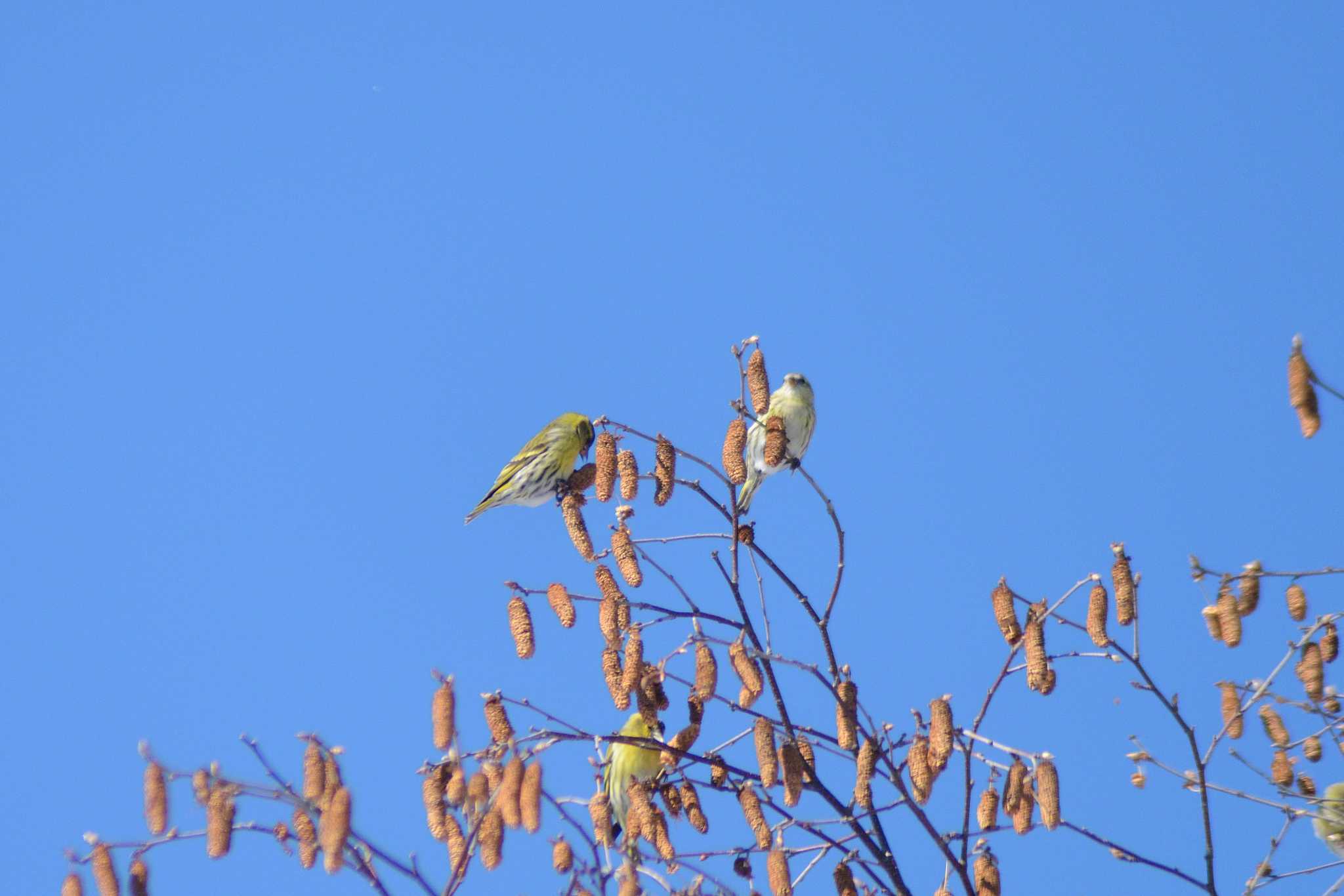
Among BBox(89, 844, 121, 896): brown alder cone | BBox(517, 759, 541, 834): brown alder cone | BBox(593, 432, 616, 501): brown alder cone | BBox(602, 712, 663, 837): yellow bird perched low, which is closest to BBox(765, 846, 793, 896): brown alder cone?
BBox(517, 759, 541, 834): brown alder cone

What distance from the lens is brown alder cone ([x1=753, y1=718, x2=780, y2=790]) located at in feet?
11.6

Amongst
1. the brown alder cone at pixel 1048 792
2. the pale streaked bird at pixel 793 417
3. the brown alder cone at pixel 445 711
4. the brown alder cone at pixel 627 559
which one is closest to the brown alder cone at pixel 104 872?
the brown alder cone at pixel 445 711

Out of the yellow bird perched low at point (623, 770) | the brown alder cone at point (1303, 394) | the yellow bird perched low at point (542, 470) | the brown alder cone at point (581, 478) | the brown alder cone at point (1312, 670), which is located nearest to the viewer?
the brown alder cone at point (1303, 394)

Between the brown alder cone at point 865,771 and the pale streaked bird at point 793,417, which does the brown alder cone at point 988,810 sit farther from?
the pale streaked bird at point 793,417

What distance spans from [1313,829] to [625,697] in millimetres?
3071

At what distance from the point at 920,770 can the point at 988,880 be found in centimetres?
33

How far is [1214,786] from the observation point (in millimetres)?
3662

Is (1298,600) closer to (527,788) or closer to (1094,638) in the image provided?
(1094,638)

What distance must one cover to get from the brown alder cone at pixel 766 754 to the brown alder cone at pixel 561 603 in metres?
0.62

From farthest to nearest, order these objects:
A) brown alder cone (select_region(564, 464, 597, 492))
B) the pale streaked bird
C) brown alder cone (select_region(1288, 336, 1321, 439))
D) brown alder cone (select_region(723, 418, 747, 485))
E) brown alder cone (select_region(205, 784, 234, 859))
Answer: the pale streaked bird, brown alder cone (select_region(564, 464, 597, 492)), brown alder cone (select_region(723, 418, 747, 485)), brown alder cone (select_region(205, 784, 234, 859)), brown alder cone (select_region(1288, 336, 1321, 439))

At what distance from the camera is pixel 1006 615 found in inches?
141

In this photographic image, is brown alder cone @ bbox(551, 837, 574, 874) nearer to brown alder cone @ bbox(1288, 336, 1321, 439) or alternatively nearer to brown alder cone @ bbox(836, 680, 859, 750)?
brown alder cone @ bbox(836, 680, 859, 750)

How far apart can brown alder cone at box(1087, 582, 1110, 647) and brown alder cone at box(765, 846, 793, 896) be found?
95 centimetres

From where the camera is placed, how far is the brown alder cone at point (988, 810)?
139 inches
